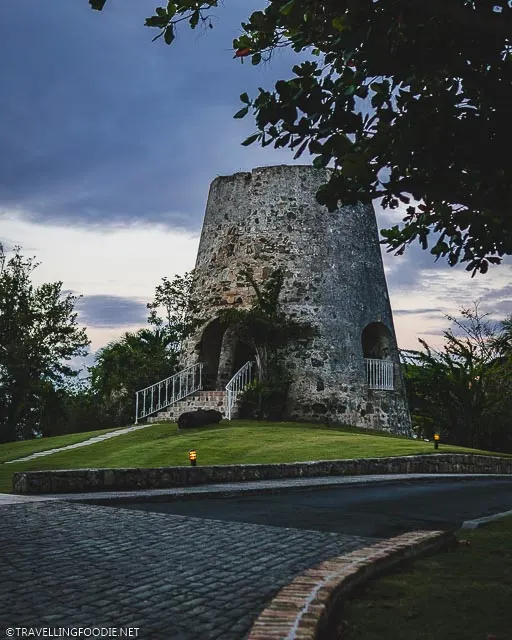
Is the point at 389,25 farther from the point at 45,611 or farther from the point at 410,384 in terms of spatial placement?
the point at 410,384

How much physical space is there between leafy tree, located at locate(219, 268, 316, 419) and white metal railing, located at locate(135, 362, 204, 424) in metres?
2.55

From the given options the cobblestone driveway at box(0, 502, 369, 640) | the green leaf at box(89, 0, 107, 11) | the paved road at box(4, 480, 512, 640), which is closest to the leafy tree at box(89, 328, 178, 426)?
the paved road at box(4, 480, 512, 640)

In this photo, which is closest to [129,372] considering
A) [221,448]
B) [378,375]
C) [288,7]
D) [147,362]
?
[147,362]

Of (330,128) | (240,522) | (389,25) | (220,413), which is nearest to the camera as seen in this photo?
(389,25)

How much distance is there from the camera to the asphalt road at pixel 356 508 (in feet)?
28.3

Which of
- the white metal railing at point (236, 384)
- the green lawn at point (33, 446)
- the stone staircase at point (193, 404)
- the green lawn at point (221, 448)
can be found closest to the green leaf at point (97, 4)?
the green lawn at point (221, 448)

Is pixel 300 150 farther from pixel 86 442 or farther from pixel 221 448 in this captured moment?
pixel 86 442

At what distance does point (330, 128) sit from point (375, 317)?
24868mm

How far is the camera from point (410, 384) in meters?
37.4

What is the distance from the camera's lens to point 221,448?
19.1 metres

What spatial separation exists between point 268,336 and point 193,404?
3633 millimetres

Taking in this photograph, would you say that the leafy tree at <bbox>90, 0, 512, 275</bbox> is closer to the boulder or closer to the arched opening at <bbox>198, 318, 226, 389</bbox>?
the boulder

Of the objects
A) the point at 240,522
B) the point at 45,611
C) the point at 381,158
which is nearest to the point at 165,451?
the point at 240,522

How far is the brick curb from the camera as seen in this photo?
380 centimetres
